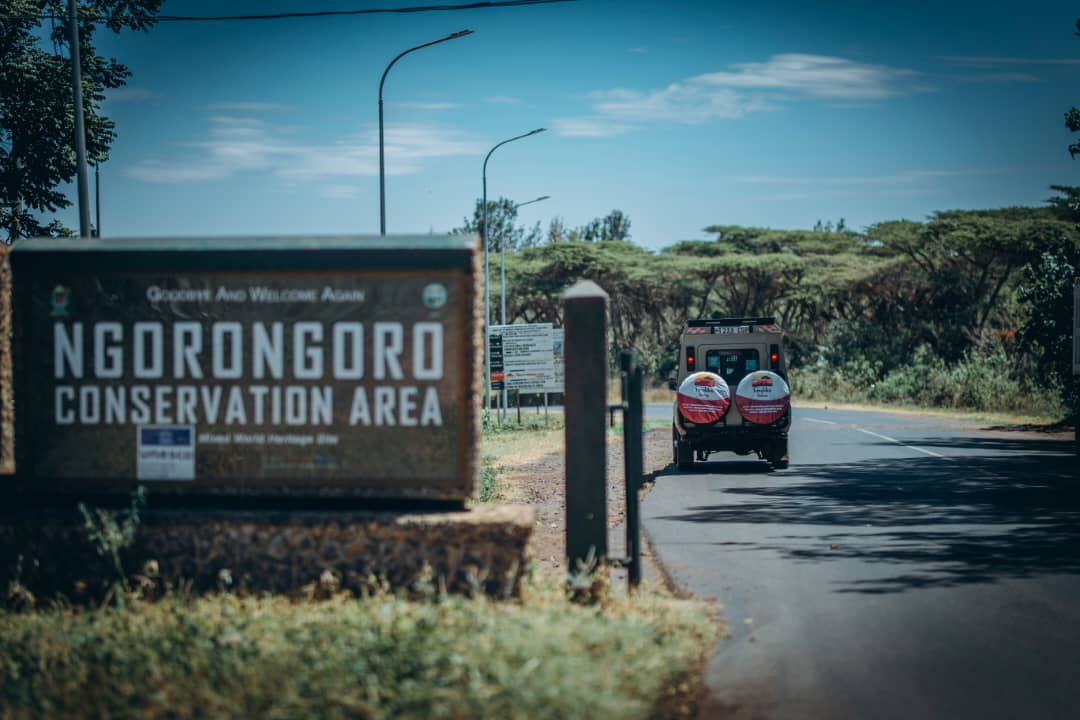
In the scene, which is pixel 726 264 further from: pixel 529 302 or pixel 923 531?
pixel 923 531

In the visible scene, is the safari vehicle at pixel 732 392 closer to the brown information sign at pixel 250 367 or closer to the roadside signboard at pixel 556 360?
the roadside signboard at pixel 556 360

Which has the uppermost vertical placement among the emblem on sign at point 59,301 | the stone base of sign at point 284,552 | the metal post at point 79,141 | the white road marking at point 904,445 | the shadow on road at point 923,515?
the metal post at point 79,141

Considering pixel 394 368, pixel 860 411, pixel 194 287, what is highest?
pixel 194 287

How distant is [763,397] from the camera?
1888 centimetres

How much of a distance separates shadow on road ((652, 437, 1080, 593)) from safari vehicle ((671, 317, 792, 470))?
848 mm

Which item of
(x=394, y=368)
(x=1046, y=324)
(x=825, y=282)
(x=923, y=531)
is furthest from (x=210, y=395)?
(x=825, y=282)

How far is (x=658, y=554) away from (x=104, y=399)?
17.9ft

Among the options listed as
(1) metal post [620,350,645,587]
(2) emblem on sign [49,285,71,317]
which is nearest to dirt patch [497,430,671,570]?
(1) metal post [620,350,645,587]

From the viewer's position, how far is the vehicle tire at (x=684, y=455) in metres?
20.2

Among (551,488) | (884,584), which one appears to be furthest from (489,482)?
(884,584)

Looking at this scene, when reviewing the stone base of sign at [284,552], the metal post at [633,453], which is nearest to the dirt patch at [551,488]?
the stone base of sign at [284,552]

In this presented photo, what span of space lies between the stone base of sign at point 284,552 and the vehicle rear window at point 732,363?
1359 centimetres

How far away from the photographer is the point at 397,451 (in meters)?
7.70

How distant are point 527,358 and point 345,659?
2486 centimetres
